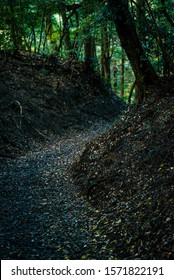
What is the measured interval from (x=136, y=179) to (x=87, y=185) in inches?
62.1

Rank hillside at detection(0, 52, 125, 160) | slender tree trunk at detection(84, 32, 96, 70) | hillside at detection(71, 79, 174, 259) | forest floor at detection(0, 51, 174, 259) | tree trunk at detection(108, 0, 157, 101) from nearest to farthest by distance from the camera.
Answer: hillside at detection(71, 79, 174, 259) < forest floor at detection(0, 51, 174, 259) < tree trunk at detection(108, 0, 157, 101) < hillside at detection(0, 52, 125, 160) < slender tree trunk at detection(84, 32, 96, 70)

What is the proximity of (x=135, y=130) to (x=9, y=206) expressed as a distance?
12.0 feet

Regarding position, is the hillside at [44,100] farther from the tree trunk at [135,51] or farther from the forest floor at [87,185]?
the tree trunk at [135,51]

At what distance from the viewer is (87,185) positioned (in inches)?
319

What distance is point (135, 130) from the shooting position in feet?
29.2

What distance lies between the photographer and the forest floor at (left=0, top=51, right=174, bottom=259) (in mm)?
5270

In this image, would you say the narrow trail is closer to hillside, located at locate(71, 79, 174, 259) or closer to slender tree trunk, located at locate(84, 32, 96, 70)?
hillside, located at locate(71, 79, 174, 259)

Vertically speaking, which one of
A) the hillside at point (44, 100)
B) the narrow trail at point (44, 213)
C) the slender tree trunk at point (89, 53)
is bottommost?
the narrow trail at point (44, 213)

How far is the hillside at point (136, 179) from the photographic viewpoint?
16.5ft

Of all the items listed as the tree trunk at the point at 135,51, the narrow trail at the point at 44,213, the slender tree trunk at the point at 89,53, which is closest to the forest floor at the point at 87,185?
the narrow trail at the point at 44,213

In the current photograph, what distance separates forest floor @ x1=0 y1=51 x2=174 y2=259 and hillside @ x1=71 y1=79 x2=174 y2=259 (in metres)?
0.02

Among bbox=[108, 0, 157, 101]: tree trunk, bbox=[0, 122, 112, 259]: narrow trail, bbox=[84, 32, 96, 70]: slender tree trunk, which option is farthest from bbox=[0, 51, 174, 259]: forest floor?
bbox=[84, 32, 96, 70]: slender tree trunk

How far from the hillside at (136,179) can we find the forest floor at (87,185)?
20 millimetres
